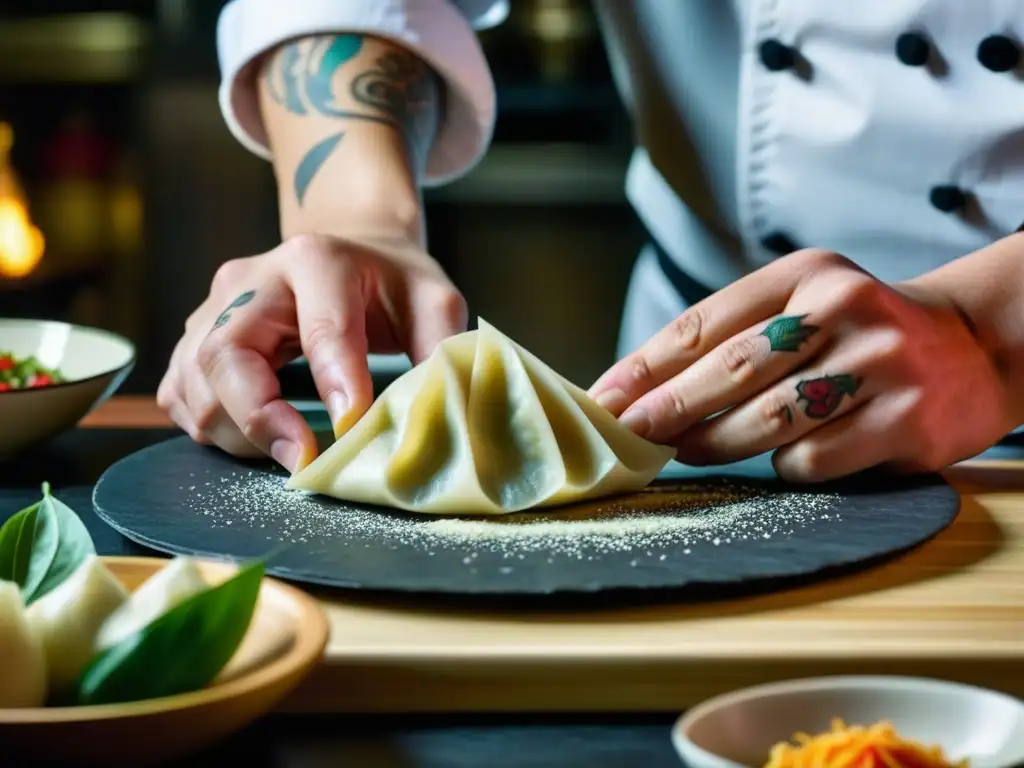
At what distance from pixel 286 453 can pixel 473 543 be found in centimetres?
31

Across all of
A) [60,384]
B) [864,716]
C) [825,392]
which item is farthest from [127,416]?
[864,716]

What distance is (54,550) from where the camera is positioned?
29.8 inches

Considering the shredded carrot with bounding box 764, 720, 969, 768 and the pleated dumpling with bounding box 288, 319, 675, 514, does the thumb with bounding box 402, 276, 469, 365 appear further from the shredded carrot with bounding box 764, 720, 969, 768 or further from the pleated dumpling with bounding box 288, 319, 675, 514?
the shredded carrot with bounding box 764, 720, 969, 768

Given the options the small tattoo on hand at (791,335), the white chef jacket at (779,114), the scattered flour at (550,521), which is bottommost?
the scattered flour at (550,521)

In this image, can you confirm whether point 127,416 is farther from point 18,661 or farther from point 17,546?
point 18,661

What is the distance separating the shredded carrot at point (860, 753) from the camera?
22.8 inches

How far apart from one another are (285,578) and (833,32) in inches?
41.7

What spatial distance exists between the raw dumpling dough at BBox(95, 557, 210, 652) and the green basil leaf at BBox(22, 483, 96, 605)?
8cm

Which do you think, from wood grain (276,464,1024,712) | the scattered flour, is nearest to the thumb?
the scattered flour

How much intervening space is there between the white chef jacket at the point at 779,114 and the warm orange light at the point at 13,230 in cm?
223

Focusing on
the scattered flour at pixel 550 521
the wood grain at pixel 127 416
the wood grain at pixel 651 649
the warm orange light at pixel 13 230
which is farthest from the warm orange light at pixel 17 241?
the wood grain at pixel 651 649

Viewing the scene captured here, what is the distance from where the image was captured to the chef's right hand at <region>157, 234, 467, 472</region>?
130 cm

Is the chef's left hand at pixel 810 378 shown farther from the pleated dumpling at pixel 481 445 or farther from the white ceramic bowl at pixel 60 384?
the white ceramic bowl at pixel 60 384

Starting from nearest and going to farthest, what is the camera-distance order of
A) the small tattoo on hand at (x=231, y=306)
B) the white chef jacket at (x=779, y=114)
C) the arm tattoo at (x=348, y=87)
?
1. the small tattoo on hand at (x=231, y=306)
2. the white chef jacket at (x=779, y=114)
3. the arm tattoo at (x=348, y=87)
